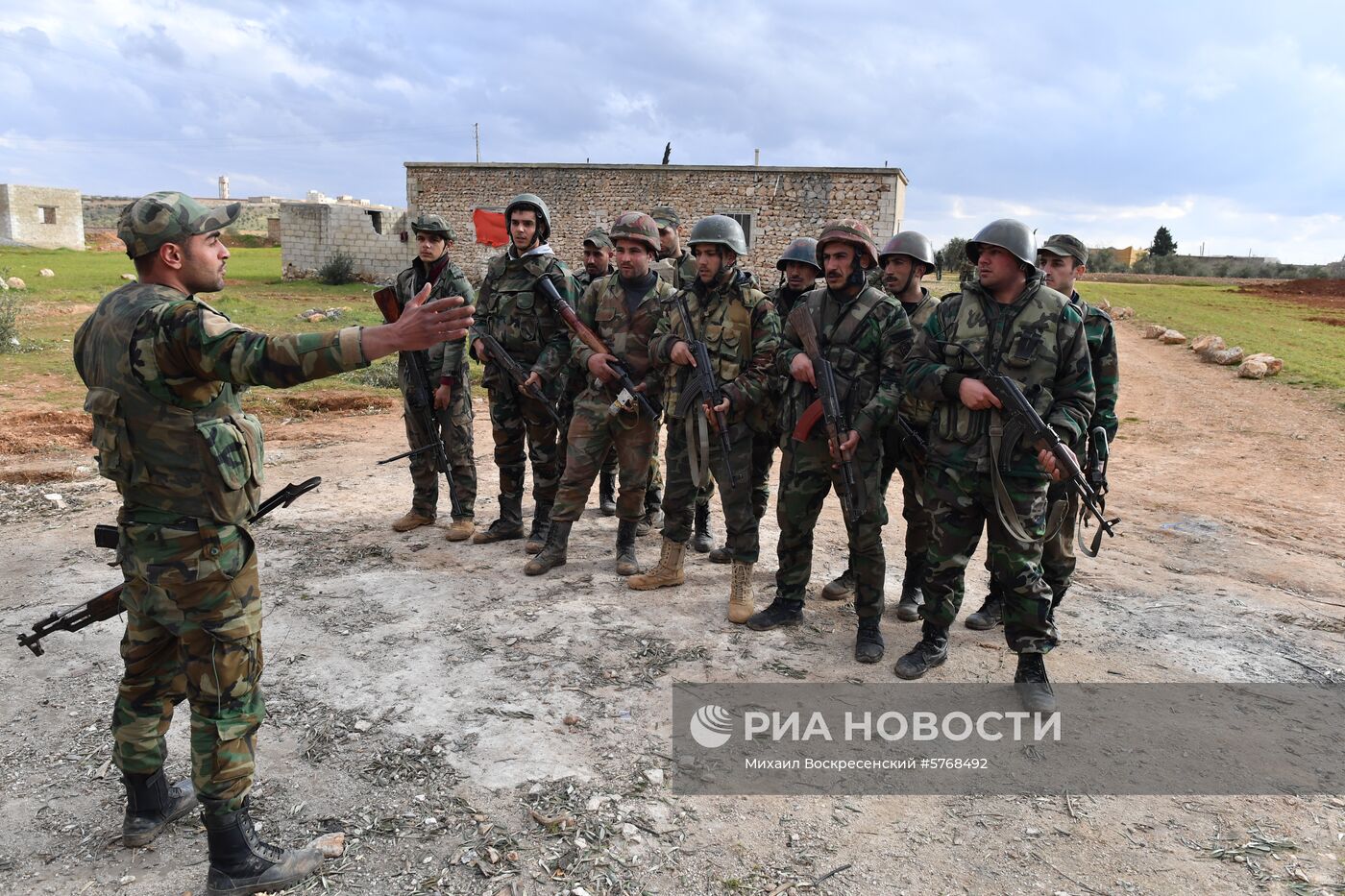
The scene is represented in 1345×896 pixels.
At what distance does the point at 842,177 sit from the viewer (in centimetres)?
2041

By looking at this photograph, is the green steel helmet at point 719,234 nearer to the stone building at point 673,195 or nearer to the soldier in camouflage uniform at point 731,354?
the soldier in camouflage uniform at point 731,354

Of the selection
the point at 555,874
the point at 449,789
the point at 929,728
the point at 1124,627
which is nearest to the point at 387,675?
the point at 449,789

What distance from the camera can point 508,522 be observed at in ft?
19.6

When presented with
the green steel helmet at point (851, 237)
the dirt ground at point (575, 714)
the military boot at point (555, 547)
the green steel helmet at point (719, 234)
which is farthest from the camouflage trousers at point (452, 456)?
Answer: the green steel helmet at point (851, 237)

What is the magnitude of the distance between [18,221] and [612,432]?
4091cm

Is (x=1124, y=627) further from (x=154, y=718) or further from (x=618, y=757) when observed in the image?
(x=154, y=718)

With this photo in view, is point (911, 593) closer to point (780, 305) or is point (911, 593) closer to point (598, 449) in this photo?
point (780, 305)

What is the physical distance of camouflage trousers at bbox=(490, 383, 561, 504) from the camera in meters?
5.84

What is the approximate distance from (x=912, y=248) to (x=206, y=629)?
4.02 m

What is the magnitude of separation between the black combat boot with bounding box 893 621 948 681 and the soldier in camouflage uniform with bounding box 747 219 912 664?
6.7 inches

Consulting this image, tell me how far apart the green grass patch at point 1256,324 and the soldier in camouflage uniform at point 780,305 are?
12.5 metres

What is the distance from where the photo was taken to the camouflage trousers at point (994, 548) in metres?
3.79

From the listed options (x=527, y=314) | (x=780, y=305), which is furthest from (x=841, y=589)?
(x=527, y=314)

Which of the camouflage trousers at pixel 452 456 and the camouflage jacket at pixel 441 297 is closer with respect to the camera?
the camouflage jacket at pixel 441 297
